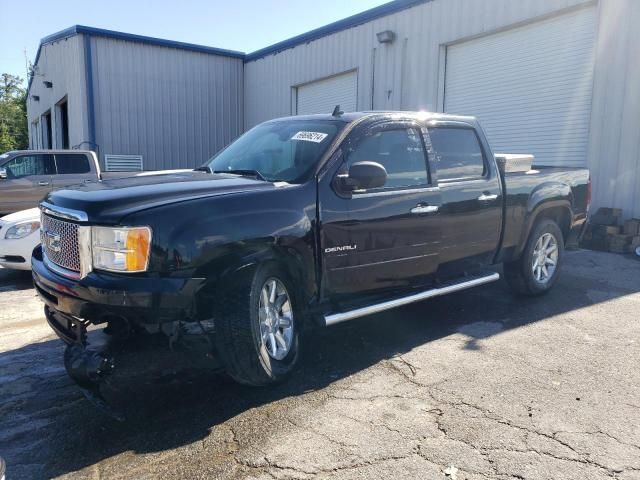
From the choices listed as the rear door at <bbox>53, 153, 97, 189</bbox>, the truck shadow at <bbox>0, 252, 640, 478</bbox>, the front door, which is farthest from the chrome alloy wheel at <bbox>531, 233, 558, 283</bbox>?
the rear door at <bbox>53, 153, 97, 189</bbox>

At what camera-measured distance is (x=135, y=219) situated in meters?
3.08

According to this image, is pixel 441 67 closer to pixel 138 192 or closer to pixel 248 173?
pixel 248 173

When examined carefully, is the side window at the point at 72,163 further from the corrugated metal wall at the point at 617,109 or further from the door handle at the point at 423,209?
the corrugated metal wall at the point at 617,109

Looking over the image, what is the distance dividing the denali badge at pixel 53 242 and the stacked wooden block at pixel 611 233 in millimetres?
8437

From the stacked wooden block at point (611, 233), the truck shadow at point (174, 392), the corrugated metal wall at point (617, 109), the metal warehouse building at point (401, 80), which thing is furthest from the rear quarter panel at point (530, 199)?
the metal warehouse building at point (401, 80)

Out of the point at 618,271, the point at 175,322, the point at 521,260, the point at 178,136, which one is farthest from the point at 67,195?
the point at 178,136

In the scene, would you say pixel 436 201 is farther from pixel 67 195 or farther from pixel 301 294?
pixel 67 195

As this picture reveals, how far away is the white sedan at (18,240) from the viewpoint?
22.3ft

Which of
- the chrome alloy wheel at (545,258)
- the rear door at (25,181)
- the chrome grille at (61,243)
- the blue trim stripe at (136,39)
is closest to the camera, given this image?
the chrome grille at (61,243)

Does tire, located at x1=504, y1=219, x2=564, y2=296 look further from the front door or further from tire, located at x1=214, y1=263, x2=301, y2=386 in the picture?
tire, located at x1=214, y1=263, x2=301, y2=386

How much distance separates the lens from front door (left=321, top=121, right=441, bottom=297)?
13.1ft

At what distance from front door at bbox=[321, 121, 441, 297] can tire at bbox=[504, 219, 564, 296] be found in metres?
1.66

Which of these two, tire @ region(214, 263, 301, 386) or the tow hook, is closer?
the tow hook

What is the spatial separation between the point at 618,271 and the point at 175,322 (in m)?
6.64
